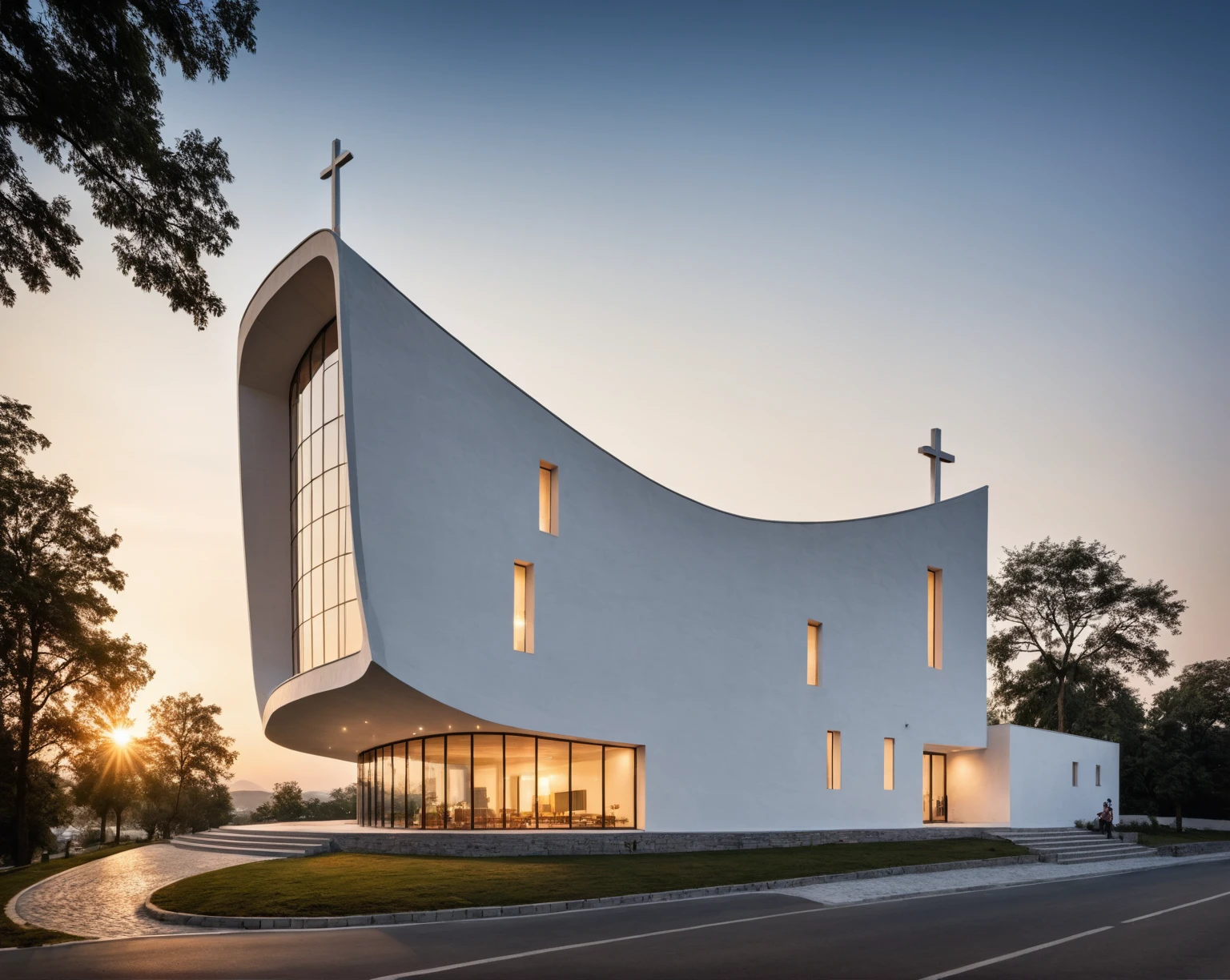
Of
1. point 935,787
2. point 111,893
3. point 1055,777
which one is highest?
point 111,893

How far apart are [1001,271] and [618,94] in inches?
481

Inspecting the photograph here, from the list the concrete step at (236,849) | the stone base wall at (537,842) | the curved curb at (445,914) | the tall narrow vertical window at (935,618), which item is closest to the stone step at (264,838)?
the concrete step at (236,849)

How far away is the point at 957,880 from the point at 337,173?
22830 mm

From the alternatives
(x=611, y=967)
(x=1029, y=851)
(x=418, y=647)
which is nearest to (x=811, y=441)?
(x=1029, y=851)

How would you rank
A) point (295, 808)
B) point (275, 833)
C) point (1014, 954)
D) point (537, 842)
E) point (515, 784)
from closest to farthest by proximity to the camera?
point (1014, 954)
point (537, 842)
point (515, 784)
point (275, 833)
point (295, 808)

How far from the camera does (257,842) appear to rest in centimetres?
2538

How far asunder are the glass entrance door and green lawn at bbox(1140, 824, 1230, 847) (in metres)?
7.04

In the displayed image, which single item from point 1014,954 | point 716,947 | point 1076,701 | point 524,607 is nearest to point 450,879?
point 716,947

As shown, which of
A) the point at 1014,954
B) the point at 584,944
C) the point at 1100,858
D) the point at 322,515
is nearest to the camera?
the point at 1014,954

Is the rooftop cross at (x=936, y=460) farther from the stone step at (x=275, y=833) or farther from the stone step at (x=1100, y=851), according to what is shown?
the stone step at (x=275, y=833)

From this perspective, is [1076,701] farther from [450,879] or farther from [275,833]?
[450,879]

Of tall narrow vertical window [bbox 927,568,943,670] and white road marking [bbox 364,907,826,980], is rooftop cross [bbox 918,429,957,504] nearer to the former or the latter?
tall narrow vertical window [bbox 927,568,943,670]

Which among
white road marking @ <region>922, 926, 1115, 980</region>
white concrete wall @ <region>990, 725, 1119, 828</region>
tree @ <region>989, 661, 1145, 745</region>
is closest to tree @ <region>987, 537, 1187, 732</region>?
tree @ <region>989, 661, 1145, 745</region>

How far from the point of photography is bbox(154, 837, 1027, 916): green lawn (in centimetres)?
1464
